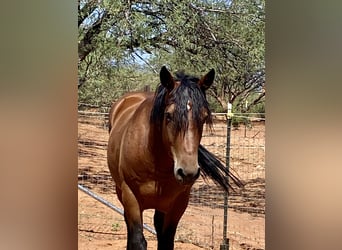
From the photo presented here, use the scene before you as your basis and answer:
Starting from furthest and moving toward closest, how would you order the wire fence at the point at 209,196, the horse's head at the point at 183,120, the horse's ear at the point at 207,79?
the wire fence at the point at 209,196, the horse's ear at the point at 207,79, the horse's head at the point at 183,120

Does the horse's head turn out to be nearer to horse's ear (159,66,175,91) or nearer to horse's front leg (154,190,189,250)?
horse's ear (159,66,175,91)

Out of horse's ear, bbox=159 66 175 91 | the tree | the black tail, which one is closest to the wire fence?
the black tail

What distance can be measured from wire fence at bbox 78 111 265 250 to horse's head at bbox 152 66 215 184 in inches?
8.3

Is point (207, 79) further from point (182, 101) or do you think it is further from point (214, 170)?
point (214, 170)

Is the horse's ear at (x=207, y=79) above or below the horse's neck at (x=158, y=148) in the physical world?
above

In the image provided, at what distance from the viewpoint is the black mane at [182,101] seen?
150 centimetres

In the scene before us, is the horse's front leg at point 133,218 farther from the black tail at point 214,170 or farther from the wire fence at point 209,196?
the black tail at point 214,170

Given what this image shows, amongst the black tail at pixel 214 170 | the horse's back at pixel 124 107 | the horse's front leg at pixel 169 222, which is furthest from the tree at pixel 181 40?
the horse's front leg at pixel 169 222

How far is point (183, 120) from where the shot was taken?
4.89 ft

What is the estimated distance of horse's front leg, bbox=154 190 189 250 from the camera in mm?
1760

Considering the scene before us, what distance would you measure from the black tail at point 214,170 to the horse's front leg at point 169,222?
133mm

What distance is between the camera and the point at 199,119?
151 centimetres
